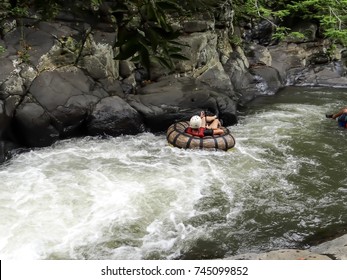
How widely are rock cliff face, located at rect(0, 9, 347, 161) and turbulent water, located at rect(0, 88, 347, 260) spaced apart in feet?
1.49

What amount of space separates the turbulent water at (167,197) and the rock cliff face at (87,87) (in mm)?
453

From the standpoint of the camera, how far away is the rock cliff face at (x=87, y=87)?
7.83m

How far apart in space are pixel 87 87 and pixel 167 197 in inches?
152

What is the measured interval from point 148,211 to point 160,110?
3754 millimetres

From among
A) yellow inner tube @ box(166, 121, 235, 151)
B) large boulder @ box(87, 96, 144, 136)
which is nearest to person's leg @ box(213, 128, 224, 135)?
yellow inner tube @ box(166, 121, 235, 151)

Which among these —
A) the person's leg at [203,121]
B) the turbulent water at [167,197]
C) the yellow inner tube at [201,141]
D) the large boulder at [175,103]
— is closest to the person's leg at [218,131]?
the yellow inner tube at [201,141]

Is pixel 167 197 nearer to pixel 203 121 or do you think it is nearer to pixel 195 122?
pixel 195 122

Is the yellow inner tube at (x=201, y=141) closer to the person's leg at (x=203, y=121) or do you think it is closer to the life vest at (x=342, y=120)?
the person's leg at (x=203, y=121)

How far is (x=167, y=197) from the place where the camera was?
6191 mm

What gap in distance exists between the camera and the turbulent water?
16.6 feet

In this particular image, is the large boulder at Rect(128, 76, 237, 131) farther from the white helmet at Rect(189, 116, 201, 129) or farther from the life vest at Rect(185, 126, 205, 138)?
the white helmet at Rect(189, 116, 201, 129)

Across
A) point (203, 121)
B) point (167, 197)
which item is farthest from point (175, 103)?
point (167, 197)

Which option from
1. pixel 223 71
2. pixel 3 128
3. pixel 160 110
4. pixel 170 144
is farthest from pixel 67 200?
pixel 223 71

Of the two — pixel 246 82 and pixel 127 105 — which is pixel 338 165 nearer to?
pixel 127 105
